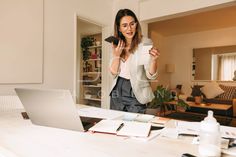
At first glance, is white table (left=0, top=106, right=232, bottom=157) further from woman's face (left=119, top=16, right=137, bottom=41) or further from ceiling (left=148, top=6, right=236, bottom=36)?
ceiling (left=148, top=6, right=236, bottom=36)

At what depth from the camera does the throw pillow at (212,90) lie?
4.90 meters

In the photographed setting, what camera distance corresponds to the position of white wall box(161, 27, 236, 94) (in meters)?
5.42

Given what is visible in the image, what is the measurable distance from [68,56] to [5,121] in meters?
1.71

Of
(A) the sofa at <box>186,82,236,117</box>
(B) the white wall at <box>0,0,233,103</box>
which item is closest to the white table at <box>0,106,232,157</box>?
(B) the white wall at <box>0,0,233,103</box>

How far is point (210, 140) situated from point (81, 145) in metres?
0.40

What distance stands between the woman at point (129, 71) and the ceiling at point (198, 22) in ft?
10.5

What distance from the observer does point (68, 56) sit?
267cm

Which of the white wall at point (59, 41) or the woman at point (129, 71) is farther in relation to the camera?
the white wall at point (59, 41)

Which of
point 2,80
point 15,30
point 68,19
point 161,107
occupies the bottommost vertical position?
point 161,107

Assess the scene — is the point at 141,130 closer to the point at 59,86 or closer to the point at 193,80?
the point at 59,86

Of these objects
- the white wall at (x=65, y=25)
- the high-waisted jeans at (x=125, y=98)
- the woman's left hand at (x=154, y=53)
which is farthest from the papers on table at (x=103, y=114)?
the white wall at (x=65, y=25)

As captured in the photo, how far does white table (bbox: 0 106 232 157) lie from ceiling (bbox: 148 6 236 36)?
157 inches

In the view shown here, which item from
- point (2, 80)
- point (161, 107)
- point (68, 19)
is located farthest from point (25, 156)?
point (161, 107)

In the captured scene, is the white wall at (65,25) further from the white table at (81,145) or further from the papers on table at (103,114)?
the white table at (81,145)
